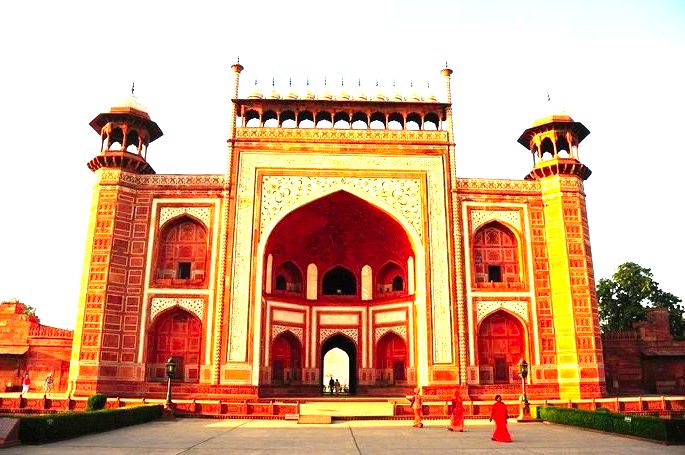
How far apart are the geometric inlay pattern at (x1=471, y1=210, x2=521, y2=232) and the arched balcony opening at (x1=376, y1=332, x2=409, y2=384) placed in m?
5.73

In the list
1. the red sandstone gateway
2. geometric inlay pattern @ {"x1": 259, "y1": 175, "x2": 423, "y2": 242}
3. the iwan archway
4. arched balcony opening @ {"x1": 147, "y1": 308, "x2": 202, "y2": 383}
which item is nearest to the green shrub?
the red sandstone gateway

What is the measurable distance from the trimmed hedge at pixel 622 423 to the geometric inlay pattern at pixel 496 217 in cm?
808

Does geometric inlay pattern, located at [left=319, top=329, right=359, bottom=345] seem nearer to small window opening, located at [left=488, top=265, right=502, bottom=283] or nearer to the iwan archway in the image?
the iwan archway

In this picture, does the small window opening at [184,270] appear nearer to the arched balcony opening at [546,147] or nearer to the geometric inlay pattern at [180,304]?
the geometric inlay pattern at [180,304]

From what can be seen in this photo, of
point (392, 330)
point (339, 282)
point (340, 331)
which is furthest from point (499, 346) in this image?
point (339, 282)

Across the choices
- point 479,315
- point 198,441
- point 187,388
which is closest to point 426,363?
point 479,315

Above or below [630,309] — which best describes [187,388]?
below

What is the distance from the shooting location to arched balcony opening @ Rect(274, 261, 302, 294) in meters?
23.8

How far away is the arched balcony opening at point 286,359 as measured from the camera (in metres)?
22.3

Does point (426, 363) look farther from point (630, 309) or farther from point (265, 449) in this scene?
point (630, 309)

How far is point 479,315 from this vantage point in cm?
2034

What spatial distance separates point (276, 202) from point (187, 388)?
7167 mm

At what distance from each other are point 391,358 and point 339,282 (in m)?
4.17

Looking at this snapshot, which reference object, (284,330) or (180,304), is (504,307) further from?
(180,304)
